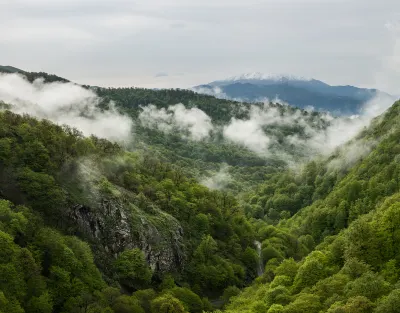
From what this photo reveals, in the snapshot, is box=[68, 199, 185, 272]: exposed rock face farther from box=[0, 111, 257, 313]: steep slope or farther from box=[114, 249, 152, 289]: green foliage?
box=[114, 249, 152, 289]: green foliage

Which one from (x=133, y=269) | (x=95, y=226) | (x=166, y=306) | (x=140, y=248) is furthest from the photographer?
(x=140, y=248)

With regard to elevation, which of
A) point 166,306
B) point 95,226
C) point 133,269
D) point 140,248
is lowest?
point 133,269

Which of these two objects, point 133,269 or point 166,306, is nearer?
point 166,306

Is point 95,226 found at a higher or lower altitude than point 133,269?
higher

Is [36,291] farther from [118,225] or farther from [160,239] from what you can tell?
[160,239]

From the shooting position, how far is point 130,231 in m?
134

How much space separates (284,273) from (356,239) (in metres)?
23.2

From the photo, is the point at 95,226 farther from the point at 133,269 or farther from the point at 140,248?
the point at 133,269

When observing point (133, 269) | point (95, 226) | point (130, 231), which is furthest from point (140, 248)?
point (95, 226)

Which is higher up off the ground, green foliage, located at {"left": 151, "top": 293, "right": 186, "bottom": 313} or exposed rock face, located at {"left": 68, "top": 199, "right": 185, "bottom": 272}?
exposed rock face, located at {"left": 68, "top": 199, "right": 185, "bottom": 272}

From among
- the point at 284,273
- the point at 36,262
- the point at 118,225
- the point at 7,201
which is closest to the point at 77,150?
the point at 118,225

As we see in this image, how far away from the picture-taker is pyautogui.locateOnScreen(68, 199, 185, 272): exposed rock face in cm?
12850

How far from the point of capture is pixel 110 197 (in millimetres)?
137750

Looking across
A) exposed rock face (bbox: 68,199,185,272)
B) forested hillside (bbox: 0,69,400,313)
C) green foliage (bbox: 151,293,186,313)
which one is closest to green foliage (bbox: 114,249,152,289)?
forested hillside (bbox: 0,69,400,313)
